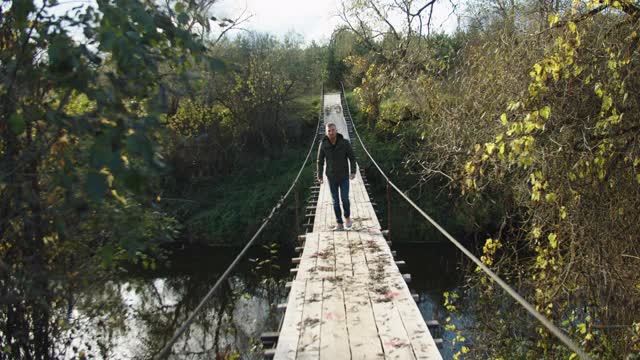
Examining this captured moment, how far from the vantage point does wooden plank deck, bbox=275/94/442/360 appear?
8.61ft

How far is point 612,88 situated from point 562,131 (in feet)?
1.22

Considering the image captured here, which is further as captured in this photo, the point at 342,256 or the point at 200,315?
the point at 200,315

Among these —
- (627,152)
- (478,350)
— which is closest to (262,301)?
(478,350)

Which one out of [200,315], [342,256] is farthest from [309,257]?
[200,315]

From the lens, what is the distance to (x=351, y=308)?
3219 millimetres

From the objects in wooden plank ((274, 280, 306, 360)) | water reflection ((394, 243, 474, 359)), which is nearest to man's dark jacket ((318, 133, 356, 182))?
wooden plank ((274, 280, 306, 360))

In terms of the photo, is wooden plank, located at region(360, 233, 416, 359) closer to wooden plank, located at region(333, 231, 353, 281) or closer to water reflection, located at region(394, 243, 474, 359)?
wooden plank, located at region(333, 231, 353, 281)

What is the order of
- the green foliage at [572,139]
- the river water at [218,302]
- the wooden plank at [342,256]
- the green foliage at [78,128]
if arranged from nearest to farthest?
the green foliage at [78,128]
the green foliage at [572,139]
the wooden plank at [342,256]
the river water at [218,302]

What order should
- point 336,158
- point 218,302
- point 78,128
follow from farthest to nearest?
point 218,302
point 336,158
point 78,128

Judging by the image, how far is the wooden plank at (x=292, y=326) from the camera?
2625 mm

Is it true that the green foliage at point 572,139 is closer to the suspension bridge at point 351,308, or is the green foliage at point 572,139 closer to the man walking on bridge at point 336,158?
the suspension bridge at point 351,308

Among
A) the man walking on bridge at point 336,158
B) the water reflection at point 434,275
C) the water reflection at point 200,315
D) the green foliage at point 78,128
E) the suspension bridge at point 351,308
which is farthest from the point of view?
the water reflection at point 434,275

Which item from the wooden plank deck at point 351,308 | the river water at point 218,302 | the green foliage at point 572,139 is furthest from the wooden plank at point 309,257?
the green foliage at point 572,139

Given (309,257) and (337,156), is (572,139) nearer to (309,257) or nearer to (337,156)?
(309,257)
